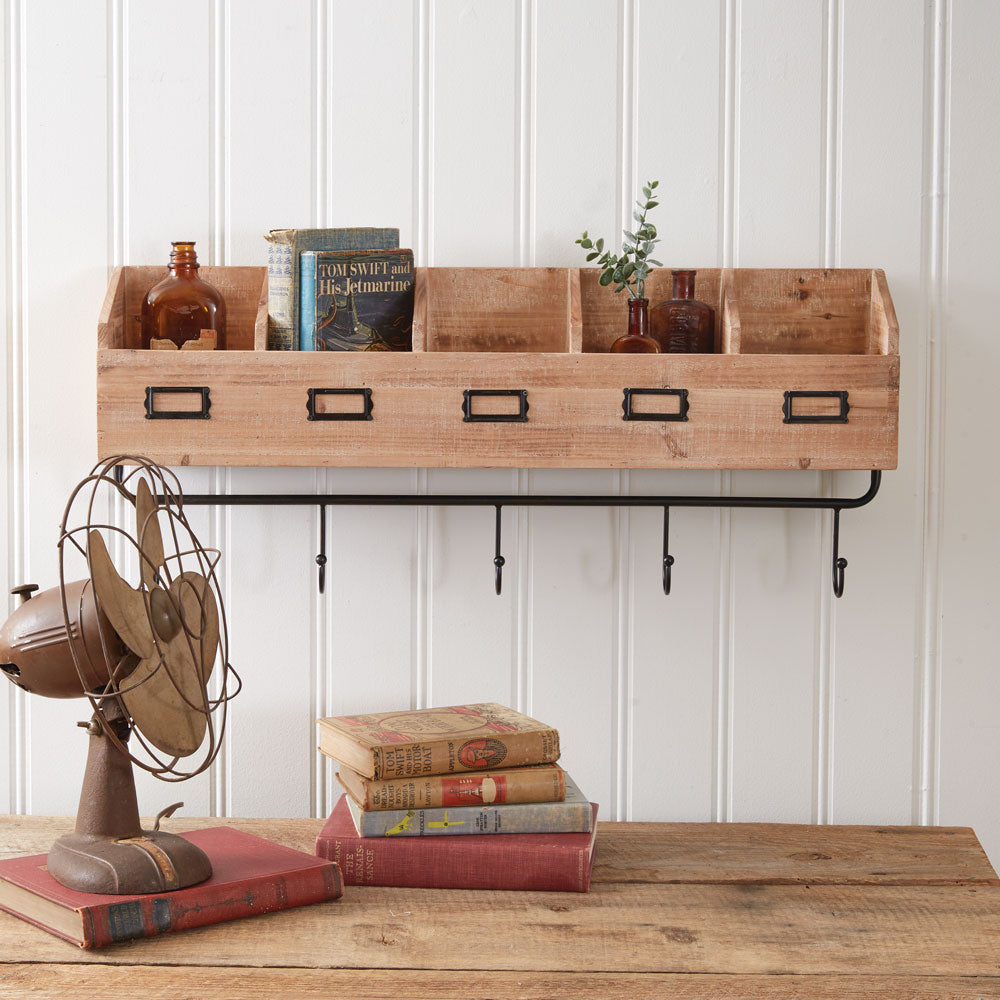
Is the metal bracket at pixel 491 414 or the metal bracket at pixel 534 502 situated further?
the metal bracket at pixel 534 502

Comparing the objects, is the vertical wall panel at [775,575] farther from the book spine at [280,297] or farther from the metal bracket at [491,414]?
the book spine at [280,297]

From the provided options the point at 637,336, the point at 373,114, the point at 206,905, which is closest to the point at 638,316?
the point at 637,336

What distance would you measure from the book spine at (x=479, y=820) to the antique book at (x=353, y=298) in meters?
0.55

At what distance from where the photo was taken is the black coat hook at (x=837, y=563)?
1462 mm

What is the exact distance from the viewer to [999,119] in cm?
146

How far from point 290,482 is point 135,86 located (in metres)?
0.57

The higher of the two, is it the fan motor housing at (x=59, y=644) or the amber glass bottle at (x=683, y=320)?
the amber glass bottle at (x=683, y=320)

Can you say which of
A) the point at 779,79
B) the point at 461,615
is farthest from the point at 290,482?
the point at 779,79

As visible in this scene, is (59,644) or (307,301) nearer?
(59,644)

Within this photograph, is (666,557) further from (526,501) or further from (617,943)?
(617,943)

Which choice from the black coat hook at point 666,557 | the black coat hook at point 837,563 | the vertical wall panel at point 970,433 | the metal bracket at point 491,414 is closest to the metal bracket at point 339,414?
the metal bracket at point 491,414

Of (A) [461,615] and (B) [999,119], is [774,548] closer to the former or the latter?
(A) [461,615]

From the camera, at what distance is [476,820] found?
1192mm

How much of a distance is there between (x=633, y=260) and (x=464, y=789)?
715 millimetres
